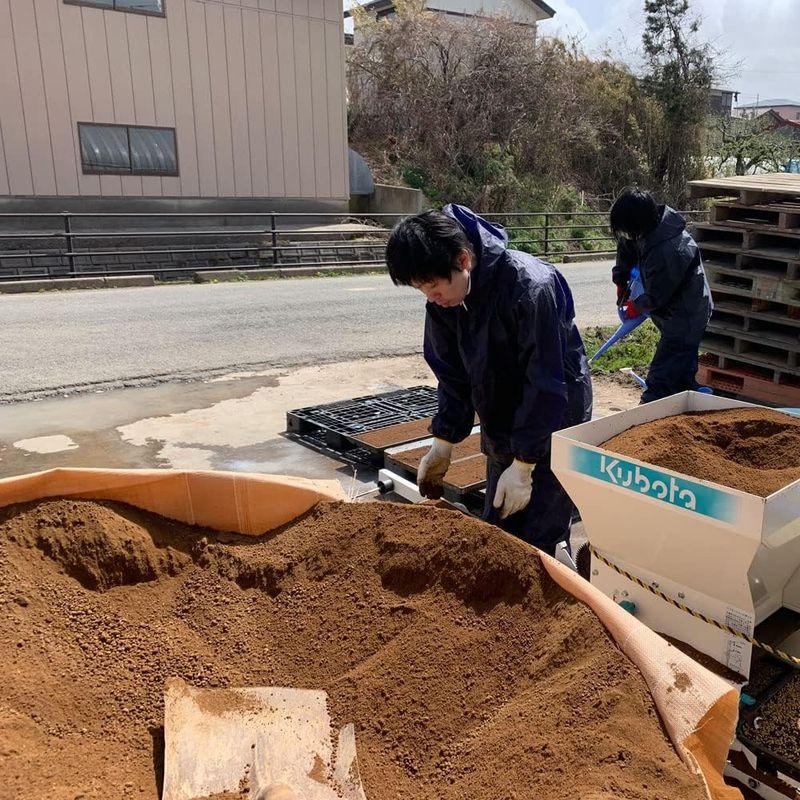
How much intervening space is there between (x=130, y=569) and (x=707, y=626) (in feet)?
5.88

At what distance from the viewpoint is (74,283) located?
12078mm

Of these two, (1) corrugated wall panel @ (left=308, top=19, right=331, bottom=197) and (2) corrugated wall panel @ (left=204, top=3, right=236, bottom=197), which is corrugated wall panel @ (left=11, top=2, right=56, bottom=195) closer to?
(2) corrugated wall panel @ (left=204, top=3, right=236, bottom=197)

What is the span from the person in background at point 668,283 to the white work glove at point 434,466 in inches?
69.6

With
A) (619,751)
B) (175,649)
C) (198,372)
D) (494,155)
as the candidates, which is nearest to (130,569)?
(175,649)

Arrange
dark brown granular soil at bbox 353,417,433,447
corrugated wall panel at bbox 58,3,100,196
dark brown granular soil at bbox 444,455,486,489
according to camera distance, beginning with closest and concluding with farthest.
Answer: dark brown granular soil at bbox 444,455,486,489 → dark brown granular soil at bbox 353,417,433,447 → corrugated wall panel at bbox 58,3,100,196

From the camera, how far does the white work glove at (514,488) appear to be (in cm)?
271

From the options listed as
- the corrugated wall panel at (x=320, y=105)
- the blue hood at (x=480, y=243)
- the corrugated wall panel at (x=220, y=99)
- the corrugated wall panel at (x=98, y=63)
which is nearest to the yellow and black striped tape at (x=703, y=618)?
the blue hood at (x=480, y=243)

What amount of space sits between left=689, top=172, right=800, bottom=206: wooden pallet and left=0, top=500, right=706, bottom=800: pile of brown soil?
156 inches

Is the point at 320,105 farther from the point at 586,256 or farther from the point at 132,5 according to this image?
the point at 586,256

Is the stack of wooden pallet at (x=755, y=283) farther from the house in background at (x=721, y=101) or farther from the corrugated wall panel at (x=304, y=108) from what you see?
the house in background at (x=721, y=101)

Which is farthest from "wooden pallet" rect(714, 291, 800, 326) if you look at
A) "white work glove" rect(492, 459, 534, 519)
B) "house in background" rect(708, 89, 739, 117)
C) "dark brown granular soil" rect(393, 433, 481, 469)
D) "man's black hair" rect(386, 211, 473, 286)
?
"house in background" rect(708, 89, 739, 117)

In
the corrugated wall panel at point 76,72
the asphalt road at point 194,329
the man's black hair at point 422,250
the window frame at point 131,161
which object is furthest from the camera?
the window frame at point 131,161

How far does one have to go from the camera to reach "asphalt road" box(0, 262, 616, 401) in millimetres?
7117

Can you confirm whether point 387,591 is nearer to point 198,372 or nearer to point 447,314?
point 447,314
